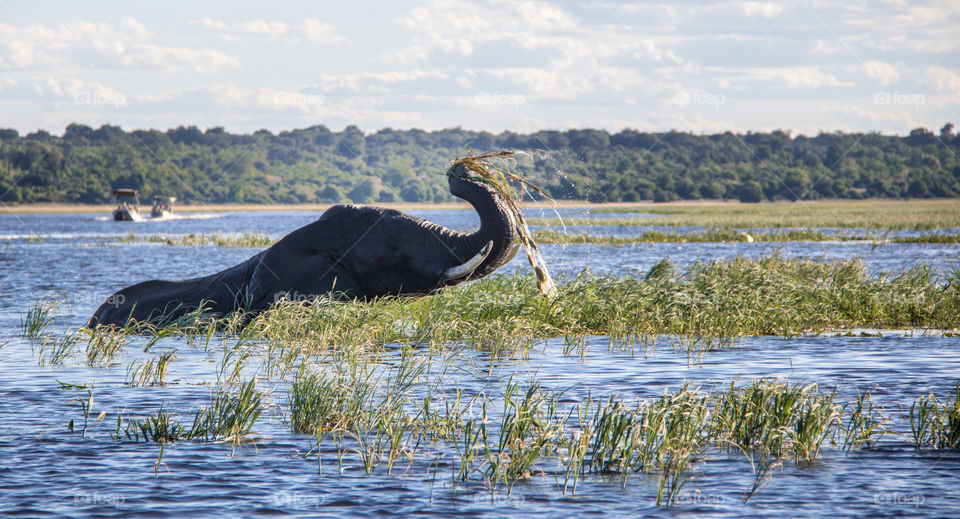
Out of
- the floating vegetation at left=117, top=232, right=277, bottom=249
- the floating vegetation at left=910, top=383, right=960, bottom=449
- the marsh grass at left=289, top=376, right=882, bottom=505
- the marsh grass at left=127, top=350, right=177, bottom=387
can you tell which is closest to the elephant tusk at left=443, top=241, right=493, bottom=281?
the marsh grass at left=127, top=350, right=177, bottom=387

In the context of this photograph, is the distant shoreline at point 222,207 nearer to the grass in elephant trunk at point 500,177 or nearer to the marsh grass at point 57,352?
the marsh grass at point 57,352

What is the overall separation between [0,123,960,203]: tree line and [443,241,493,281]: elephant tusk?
96888mm

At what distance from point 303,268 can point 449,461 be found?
7411mm

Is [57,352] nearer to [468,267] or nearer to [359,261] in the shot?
[359,261]

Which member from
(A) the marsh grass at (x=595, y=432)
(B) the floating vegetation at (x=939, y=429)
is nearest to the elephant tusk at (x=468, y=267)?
(A) the marsh grass at (x=595, y=432)

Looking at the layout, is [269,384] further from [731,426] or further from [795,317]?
[795,317]

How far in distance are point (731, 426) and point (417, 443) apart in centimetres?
265

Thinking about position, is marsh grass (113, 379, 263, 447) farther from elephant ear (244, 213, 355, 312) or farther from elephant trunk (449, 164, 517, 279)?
elephant ear (244, 213, 355, 312)

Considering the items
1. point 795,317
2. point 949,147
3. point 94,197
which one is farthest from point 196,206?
point 795,317

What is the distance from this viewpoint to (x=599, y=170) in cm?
11719

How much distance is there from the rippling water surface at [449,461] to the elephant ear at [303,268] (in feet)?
4.43

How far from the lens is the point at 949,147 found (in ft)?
525

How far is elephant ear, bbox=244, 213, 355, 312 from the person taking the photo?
15180 millimetres

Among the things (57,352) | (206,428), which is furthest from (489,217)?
(57,352)
